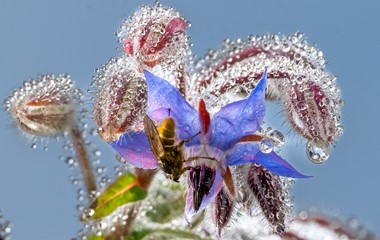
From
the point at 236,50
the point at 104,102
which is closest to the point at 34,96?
the point at 104,102

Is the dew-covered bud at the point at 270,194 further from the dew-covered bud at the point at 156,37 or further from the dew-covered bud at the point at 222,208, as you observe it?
the dew-covered bud at the point at 156,37

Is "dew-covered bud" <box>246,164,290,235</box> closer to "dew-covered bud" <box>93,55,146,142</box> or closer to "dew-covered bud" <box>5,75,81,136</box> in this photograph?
"dew-covered bud" <box>93,55,146,142</box>

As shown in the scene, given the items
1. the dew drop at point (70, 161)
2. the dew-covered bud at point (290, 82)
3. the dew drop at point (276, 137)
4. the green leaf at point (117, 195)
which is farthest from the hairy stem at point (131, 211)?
the dew drop at point (276, 137)

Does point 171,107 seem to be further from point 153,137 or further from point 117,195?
point 117,195

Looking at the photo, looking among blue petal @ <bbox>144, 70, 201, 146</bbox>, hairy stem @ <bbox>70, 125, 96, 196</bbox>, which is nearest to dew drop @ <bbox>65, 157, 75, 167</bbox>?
hairy stem @ <bbox>70, 125, 96, 196</bbox>

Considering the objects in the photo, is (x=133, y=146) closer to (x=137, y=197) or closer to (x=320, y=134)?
(x=320, y=134)
